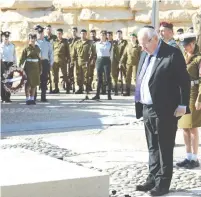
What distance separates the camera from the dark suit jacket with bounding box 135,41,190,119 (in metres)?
6.50

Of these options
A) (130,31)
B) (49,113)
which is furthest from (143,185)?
(130,31)

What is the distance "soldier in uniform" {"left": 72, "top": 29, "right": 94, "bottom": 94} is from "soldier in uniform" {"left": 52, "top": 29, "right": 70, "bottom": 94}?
26cm

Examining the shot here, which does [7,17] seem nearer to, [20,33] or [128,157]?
[20,33]

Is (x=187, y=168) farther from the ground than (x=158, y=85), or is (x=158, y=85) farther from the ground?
(x=158, y=85)

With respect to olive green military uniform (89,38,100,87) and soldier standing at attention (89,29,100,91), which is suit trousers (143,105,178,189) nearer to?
olive green military uniform (89,38,100,87)

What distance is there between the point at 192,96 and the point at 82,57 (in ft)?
32.0

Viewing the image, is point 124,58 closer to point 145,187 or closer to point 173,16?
point 173,16

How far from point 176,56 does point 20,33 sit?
1458 cm

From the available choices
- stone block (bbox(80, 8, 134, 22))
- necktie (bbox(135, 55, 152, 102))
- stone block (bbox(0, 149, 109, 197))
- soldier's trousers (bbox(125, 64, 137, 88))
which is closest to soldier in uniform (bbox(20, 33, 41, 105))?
soldier's trousers (bbox(125, 64, 137, 88))

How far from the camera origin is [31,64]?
14.8 m

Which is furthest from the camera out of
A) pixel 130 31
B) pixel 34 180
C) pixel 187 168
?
pixel 130 31

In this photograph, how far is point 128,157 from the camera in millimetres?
8555

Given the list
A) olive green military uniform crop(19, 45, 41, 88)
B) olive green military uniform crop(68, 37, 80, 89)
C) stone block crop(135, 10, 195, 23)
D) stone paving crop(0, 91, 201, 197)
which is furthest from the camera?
stone block crop(135, 10, 195, 23)

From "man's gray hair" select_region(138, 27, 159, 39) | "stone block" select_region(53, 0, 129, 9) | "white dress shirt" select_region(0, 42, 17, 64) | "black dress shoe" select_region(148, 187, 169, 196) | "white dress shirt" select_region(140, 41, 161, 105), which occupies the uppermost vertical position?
"stone block" select_region(53, 0, 129, 9)
